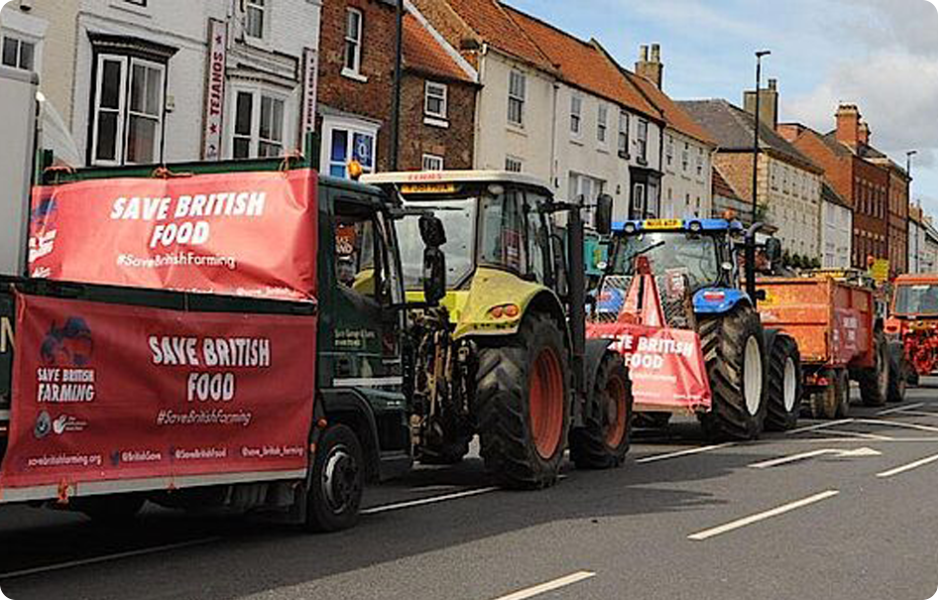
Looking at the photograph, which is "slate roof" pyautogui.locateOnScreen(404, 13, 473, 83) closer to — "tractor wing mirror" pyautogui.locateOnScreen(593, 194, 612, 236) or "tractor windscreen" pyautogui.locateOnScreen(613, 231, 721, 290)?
"tractor windscreen" pyautogui.locateOnScreen(613, 231, 721, 290)

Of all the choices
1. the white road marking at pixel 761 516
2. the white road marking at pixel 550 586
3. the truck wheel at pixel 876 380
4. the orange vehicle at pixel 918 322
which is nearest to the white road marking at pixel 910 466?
the white road marking at pixel 761 516

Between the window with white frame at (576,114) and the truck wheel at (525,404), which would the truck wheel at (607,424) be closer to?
the truck wheel at (525,404)

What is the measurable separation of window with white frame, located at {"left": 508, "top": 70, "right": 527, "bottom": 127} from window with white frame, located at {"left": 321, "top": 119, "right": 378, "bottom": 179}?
8199mm

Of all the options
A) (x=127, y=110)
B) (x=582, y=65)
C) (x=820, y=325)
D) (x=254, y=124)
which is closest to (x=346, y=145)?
(x=254, y=124)

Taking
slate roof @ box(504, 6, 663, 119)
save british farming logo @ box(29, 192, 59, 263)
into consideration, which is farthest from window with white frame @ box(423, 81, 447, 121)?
save british farming logo @ box(29, 192, 59, 263)

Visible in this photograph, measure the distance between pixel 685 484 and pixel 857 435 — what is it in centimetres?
715

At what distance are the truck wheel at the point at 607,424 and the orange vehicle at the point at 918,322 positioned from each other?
20.7 meters

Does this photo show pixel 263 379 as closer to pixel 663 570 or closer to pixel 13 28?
pixel 663 570

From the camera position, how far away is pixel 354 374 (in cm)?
1005

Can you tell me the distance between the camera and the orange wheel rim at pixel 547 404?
1281 centimetres

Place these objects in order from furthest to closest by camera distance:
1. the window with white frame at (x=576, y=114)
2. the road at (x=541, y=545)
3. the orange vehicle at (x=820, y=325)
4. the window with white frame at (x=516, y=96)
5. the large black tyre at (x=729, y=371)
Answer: the window with white frame at (x=576, y=114) → the window with white frame at (x=516, y=96) → the orange vehicle at (x=820, y=325) → the large black tyre at (x=729, y=371) → the road at (x=541, y=545)

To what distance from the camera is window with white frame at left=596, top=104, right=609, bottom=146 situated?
46375mm

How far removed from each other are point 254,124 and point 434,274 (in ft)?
60.3

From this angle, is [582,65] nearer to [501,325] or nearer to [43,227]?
[501,325]
